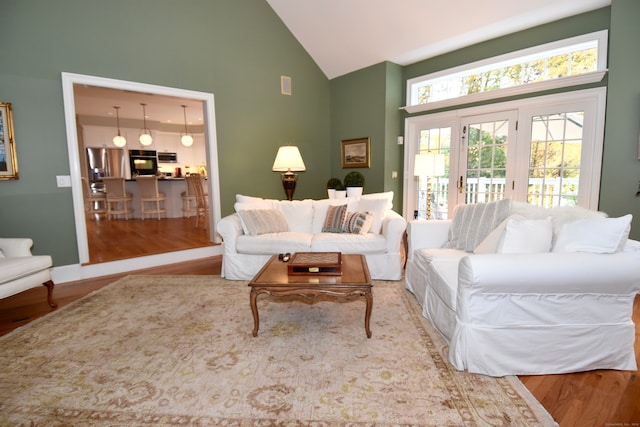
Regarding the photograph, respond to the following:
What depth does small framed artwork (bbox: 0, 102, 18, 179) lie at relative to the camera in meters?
3.18

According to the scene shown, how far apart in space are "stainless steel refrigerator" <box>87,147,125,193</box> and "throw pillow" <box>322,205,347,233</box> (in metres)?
7.96

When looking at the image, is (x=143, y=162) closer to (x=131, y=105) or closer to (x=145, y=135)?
(x=145, y=135)

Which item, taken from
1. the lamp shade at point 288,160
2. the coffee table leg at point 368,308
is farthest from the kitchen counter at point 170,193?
the coffee table leg at point 368,308

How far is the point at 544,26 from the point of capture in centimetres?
390

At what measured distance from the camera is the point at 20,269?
2545 mm

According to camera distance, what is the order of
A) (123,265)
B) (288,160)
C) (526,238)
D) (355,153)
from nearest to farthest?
(526,238)
(123,265)
(288,160)
(355,153)

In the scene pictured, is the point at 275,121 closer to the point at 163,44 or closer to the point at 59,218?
the point at 163,44

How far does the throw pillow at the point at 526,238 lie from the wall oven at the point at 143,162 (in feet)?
32.9

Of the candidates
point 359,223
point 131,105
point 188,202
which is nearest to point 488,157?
point 359,223

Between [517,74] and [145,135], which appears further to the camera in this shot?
[145,135]

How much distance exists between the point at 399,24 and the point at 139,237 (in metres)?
5.17

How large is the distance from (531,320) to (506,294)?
0.21 metres

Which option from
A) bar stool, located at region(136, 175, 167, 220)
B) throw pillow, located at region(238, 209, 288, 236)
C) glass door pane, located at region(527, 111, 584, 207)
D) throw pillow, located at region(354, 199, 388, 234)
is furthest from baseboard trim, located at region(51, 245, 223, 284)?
glass door pane, located at region(527, 111, 584, 207)

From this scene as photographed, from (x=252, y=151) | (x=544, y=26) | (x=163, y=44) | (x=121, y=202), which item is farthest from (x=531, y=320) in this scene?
(x=121, y=202)
